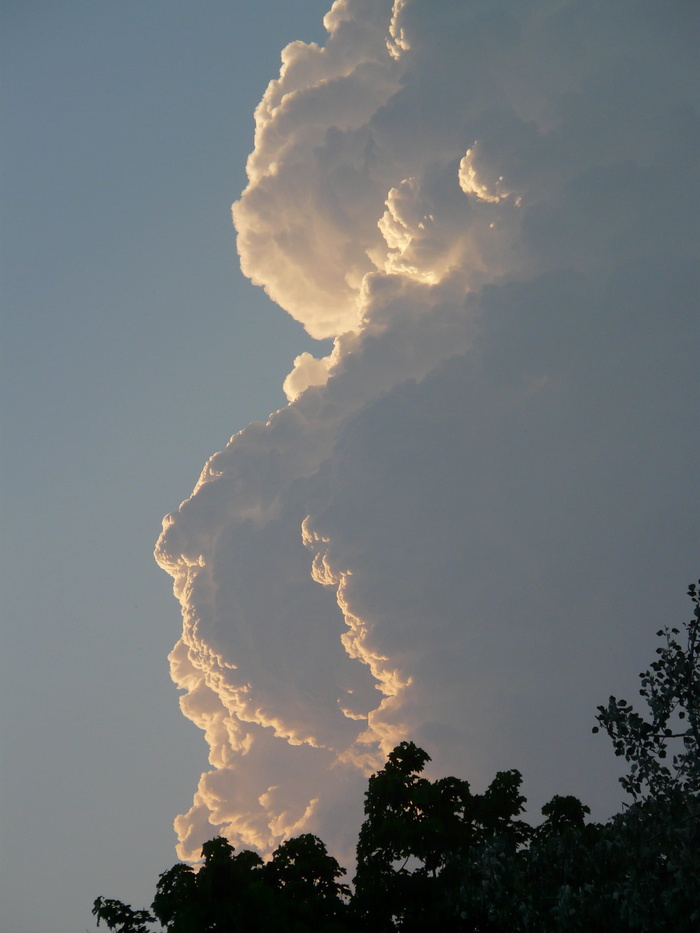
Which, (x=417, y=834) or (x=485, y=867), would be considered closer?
(x=485, y=867)

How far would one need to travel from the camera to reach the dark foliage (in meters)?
17.0

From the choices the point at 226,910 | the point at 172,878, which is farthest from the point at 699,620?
the point at 172,878

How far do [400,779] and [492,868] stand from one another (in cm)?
1081

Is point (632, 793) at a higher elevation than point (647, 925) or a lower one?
higher

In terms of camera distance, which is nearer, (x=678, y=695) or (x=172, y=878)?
(x=678, y=695)

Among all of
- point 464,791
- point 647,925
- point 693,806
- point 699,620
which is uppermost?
point 464,791

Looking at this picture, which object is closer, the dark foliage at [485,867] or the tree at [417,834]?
the dark foliage at [485,867]

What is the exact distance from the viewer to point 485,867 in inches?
804

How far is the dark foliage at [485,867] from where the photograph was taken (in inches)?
668

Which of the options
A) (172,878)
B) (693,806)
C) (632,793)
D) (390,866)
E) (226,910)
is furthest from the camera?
(390,866)

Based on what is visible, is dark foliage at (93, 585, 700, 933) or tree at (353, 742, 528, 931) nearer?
dark foliage at (93, 585, 700, 933)

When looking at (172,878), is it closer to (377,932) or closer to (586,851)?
(377,932)

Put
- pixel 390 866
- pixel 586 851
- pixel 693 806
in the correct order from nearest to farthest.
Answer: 1. pixel 693 806
2. pixel 586 851
3. pixel 390 866

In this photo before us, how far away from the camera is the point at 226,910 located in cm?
2509
